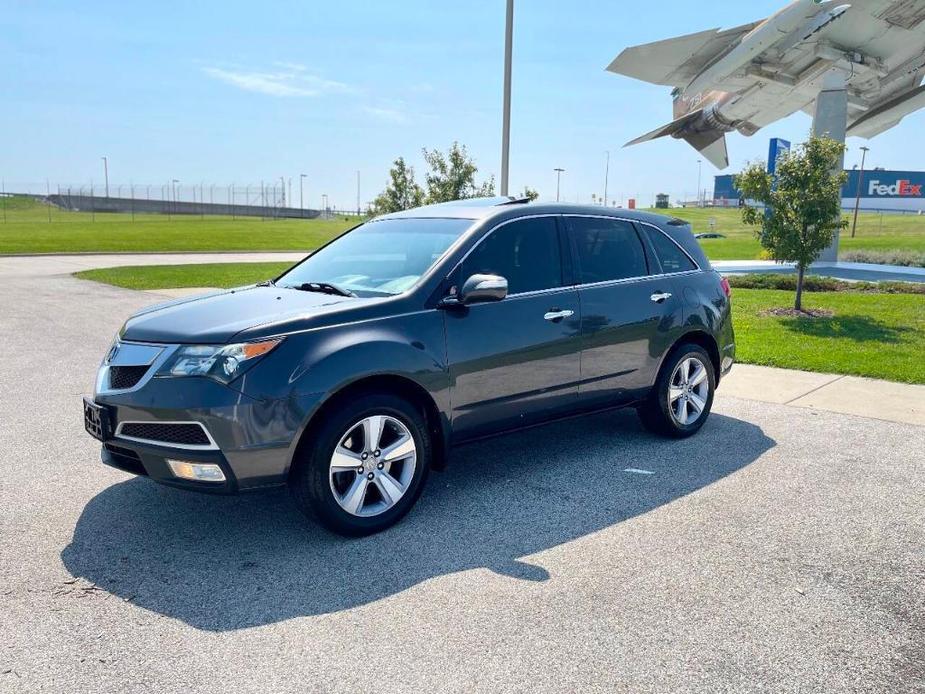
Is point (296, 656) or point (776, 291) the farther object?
point (776, 291)

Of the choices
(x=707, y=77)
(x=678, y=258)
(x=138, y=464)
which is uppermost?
(x=707, y=77)

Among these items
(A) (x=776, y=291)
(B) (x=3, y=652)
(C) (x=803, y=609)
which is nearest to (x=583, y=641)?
(C) (x=803, y=609)

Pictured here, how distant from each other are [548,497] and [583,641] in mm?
1713

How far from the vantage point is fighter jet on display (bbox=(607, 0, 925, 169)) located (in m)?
23.3

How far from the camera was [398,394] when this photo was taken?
445 cm

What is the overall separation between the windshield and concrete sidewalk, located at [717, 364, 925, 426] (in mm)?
4058

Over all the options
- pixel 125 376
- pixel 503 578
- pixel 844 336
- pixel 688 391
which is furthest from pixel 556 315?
pixel 844 336

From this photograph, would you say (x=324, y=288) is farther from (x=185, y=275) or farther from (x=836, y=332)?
(x=185, y=275)

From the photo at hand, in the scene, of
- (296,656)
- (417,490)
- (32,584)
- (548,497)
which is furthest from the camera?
(548,497)

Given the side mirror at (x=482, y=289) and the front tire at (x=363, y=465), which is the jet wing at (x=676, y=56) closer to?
the side mirror at (x=482, y=289)

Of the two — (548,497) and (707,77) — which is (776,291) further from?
(548,497)

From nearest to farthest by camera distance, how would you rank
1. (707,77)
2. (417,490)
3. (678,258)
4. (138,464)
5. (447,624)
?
(447,624), (138,464), (417,490), (678,258), (707,77)

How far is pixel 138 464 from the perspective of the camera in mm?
4055

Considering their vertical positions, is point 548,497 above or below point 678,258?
below
